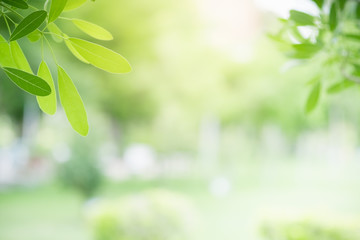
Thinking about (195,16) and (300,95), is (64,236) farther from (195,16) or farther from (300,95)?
(300,95)

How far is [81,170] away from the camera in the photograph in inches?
155

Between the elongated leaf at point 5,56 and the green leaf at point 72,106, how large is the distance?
0.05m

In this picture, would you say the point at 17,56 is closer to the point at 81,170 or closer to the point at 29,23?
the point at 29,23

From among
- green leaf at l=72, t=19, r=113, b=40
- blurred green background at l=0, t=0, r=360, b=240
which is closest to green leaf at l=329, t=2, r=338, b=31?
green leaf at l=72, t=19, r=113, b=40

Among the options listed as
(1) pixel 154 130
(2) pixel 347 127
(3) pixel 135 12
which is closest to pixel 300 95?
(2) pixel 347 127

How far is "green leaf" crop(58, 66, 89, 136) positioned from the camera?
266 mm

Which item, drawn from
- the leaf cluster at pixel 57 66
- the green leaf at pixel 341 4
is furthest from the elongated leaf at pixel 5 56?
the green leaf at pixel 341 4

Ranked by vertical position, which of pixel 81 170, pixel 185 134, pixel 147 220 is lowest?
pixel 147 220

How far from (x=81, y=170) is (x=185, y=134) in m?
1.86

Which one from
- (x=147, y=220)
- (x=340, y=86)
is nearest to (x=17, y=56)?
(x=340, y=86)

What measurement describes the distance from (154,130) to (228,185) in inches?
63.8

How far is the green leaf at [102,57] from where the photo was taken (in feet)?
0.87

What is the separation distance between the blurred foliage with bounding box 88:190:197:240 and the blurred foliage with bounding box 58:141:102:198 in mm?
1404

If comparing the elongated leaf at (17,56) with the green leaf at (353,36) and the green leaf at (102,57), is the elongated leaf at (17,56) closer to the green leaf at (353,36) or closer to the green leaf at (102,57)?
the green leaf at (102,57)
